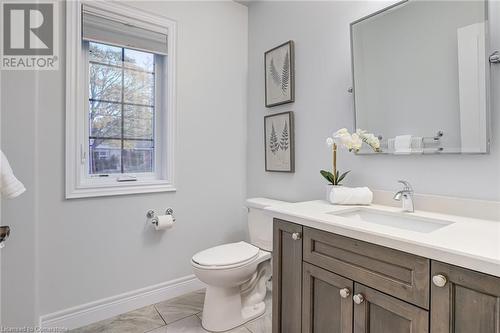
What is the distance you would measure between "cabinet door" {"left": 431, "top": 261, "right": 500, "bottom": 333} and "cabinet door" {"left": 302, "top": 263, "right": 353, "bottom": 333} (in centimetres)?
30

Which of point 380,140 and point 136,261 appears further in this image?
point 136,261

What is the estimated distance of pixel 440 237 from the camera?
0.90 m

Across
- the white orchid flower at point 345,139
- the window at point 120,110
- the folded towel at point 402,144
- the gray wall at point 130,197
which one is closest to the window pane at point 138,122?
the window at point 120,110

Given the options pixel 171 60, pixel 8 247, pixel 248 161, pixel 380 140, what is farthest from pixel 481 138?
pixel 8 247

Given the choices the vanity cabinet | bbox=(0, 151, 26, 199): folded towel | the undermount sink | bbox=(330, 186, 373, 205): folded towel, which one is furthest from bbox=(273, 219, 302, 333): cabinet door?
bbox=(0, 151, 26, 199): folded towel

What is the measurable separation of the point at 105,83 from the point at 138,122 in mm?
342

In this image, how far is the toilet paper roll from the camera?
80.4 inches

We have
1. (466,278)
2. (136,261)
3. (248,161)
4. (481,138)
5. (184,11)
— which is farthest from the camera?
(248,161)

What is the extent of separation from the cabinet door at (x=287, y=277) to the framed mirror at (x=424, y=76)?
0.72 metres

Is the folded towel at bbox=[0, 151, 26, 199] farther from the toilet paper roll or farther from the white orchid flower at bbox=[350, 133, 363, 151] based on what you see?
the white orchid flower at bbox=[350, 133, 363, 151]

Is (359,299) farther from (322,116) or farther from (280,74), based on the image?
(280,74)

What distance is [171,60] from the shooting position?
7.11ft

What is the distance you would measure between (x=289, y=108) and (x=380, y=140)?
0.79 m

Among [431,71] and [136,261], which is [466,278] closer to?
[431,71]
